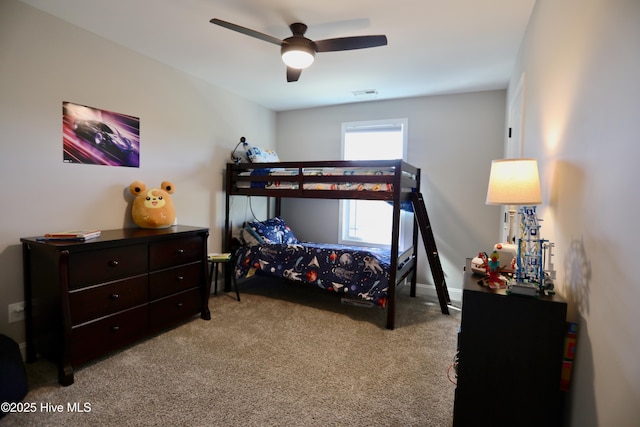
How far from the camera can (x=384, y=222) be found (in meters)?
4.07

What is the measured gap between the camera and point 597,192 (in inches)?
41.8

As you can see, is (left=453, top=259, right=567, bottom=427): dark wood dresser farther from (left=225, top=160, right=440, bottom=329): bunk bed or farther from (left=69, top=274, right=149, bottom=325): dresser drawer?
(left=69, top=274, right=149, bottom=325): dresser drawer

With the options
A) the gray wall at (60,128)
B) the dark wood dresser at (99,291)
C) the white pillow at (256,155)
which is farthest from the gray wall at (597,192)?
the gray wall at (60,128)

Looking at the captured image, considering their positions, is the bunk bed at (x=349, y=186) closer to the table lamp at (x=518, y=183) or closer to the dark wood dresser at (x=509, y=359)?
the table lamp at (x=518, y=183)

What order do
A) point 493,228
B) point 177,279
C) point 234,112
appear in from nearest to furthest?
point 177,279, point 493,228, point 234,112

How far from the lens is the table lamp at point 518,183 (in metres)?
1.49

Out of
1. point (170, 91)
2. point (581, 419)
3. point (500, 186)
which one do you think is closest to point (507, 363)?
point (581, 419)

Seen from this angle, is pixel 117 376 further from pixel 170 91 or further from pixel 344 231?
pixel 344 231

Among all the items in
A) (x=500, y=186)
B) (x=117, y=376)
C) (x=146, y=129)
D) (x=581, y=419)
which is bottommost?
(x=117, y=376)

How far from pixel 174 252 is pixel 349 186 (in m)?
1.68

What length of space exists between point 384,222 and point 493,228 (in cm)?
124

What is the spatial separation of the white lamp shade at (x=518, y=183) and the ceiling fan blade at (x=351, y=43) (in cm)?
104

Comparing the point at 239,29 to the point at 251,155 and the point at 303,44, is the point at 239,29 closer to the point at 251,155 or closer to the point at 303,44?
the point at 303,44

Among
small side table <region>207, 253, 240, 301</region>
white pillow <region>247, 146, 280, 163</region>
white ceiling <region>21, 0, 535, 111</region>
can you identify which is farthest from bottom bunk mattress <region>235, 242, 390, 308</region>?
white ceiling <region>21, 0, 535, 111</region>
